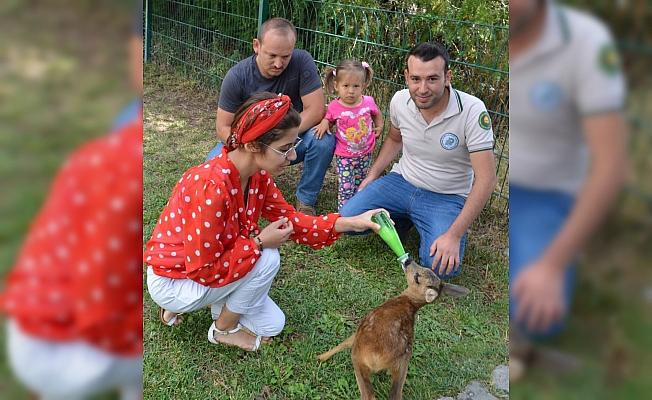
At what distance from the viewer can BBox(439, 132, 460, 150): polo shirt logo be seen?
3.45 metres

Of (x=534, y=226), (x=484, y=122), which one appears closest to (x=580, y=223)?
(x=534, y=226)

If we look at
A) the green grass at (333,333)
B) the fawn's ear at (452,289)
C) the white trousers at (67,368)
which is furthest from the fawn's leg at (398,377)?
the white trousers at (67,368)

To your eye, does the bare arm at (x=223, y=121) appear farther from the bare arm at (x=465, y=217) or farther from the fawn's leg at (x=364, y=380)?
the fawn's leg at (x=364, y=380)

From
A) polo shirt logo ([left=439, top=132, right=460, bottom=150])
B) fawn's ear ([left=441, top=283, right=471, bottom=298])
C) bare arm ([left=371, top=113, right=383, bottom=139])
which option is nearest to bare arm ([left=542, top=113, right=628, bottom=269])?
fawn's ear ([left=441, top=283, right=471, bottom=298])

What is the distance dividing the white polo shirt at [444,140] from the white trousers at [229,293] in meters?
1.46

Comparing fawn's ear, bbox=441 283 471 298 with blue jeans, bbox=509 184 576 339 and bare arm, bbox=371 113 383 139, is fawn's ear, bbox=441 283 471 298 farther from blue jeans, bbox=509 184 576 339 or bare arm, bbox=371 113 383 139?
blue jeans, bbox=509 184 576 339

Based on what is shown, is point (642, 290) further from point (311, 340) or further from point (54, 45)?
point (311, 340)

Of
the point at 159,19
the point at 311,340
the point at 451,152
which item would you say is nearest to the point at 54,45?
the point at 311,340

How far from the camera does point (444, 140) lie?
3482mm

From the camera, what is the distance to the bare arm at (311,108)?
165 inches

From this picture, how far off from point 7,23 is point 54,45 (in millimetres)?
25

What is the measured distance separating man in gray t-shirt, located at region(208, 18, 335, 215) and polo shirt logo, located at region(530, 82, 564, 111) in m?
3.72

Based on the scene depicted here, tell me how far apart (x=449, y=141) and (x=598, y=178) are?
3.27 m

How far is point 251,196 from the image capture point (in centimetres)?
259
